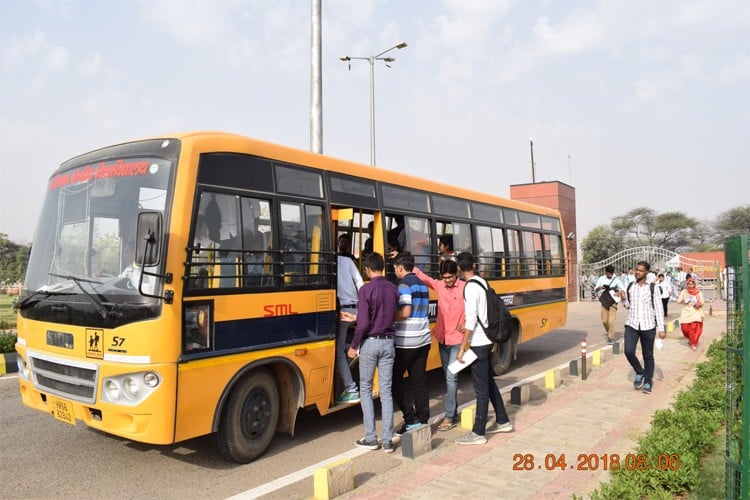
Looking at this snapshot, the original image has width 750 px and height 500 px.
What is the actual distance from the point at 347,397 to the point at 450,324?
4.79 feet

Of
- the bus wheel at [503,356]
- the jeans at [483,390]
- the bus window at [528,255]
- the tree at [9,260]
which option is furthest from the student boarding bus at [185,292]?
the tree at [9,260]

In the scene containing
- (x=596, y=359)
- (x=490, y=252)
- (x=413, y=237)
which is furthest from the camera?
(x=596, y=359)

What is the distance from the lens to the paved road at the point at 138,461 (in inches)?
192

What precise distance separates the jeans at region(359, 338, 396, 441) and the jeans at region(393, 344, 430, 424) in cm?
34

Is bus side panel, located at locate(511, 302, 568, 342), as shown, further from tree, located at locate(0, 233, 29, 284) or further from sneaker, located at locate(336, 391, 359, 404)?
tree, located at locate(0, 233, 29, 284)

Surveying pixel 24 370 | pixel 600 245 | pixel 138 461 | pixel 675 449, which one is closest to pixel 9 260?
pixel 24 370

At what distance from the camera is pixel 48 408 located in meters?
5.29

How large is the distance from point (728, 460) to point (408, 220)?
16.6ft

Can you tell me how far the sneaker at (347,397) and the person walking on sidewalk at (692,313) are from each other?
8215 millimetres

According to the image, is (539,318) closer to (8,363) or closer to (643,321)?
(643,321)

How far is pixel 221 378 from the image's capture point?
5.07 m

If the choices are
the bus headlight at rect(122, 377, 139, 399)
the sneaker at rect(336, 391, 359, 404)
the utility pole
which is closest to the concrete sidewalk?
the sneaker at rect(336, 391, 359, 404)

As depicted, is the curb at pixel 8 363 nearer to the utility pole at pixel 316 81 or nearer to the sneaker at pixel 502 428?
the utility pole at pixel 316 81

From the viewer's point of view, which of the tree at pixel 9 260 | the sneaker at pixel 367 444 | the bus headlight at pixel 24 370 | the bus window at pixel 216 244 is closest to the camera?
the bus window at pixel 216 244
